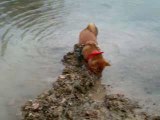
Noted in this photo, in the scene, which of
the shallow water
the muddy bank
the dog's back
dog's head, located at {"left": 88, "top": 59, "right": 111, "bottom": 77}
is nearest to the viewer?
the muddy bank

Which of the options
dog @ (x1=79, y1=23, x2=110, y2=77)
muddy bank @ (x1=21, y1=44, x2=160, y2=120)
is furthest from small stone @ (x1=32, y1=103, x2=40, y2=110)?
dog @ (x1=79, y1=23, x2=110, y2=77)

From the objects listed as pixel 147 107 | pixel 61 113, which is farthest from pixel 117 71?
pixel 61 113

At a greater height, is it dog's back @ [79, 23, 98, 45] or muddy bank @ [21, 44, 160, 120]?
dog's back @ [79, 23, 98, 45]

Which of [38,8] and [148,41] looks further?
[38,8]

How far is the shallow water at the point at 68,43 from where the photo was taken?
25.0 ft

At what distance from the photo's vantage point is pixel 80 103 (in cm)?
655

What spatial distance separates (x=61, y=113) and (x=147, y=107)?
191 cm

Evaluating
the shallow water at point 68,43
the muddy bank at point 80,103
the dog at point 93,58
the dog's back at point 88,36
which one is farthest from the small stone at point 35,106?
the dog's back at point 88,36

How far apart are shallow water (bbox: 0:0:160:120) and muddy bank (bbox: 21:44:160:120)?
1.47 feet

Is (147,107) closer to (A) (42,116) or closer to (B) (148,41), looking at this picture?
(A) (42,116)

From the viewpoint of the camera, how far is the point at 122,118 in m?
6.36

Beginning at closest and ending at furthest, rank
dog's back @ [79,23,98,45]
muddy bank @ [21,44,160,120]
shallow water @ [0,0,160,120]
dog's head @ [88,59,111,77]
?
muddy bank @ [21,44,160,120] < dog's head @ [88,59,111,77] < shallow water @ [0,0,160,120] < dog's back @ [79,23,98,45]

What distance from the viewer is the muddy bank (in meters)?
6.11

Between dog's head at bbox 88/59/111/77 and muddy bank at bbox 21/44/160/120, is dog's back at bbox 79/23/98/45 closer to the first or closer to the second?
dog's head at bbox 88/59/111/77
